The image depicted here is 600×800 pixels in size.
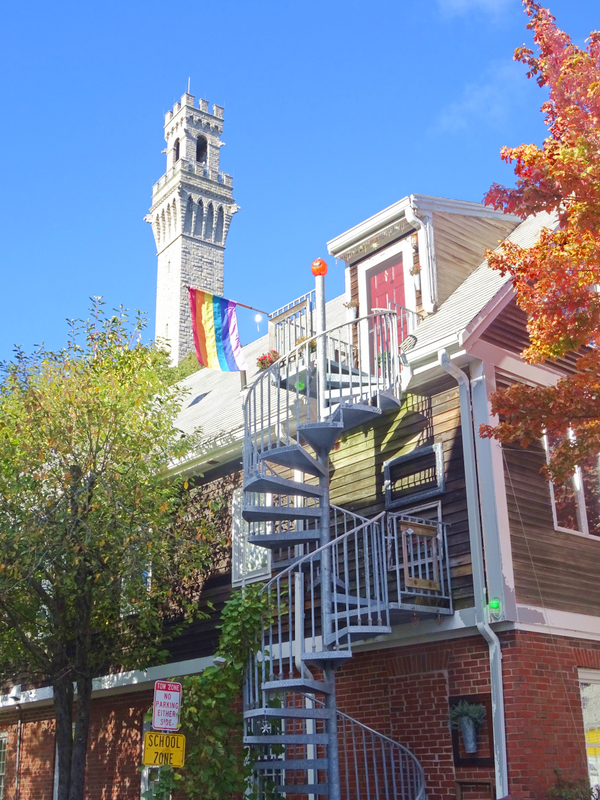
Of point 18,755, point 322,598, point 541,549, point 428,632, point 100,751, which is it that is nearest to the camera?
point 322,598

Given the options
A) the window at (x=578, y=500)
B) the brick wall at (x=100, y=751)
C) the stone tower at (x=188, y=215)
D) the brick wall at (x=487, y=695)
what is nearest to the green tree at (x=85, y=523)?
the brick wall at (x=100, y=751)

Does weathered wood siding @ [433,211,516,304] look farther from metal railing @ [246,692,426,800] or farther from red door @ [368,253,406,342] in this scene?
metal railing @ [246,692,426,800]

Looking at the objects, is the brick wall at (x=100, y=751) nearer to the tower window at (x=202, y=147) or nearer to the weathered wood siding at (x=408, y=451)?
the weathered wood siding at (x=408, y=451)

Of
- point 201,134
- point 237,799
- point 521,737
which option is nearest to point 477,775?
point 521,737

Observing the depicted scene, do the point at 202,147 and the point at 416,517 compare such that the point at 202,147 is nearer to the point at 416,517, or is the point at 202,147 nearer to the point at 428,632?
the point at 416,517

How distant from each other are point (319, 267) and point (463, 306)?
6.27ft

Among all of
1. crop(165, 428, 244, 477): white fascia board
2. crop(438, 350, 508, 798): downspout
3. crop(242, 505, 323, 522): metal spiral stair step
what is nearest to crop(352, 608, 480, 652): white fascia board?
crop(438, 350, 508, 798): downspout

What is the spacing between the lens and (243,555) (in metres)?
13.5

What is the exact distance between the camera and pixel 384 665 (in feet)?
35.2

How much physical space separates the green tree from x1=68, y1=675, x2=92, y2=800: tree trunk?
1cm

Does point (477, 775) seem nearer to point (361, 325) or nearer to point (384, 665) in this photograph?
point (384, 665)

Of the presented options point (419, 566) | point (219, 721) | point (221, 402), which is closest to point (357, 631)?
point (419, 566)

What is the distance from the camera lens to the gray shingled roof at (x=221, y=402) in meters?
14.1

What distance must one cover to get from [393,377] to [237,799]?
229 inches
